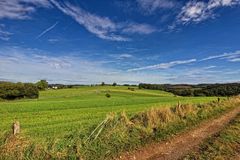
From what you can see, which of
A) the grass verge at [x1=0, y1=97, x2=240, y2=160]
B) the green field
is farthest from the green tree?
the grass verge at [x1=0, y1=97, x2=240, y2=160]

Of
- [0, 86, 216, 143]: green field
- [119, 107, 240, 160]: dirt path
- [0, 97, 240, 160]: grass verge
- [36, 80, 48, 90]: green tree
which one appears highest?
[36, 80, 48, 90]: green tree

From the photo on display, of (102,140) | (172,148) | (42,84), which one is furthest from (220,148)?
(42,84)

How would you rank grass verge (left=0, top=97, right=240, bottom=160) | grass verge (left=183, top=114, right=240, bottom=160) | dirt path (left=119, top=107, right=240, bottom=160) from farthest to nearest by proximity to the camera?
dirt path (left=119, top=107, right=240, bottom=160)
grass verge (left=183, top=114, right=240, bottom=160)
grass verge (left=0, top=97, right=240, bottom=160)

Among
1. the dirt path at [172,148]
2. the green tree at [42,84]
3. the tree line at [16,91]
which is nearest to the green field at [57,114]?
the dirt path at [172,148]

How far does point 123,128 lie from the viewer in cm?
1130

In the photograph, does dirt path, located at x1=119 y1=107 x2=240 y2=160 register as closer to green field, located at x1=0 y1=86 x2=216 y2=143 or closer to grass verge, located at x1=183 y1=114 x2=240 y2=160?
grass verge, located at x1=183 y1=114 x2=240 y2=160

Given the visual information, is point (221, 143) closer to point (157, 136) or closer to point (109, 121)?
point (157, 136)

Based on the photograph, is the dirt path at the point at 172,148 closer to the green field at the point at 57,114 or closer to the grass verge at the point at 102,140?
the grass verge at the point at 102,140

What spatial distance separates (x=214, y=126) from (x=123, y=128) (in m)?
6.21

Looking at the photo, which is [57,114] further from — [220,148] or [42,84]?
[42,84]

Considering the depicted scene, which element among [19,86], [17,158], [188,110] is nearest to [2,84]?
[19,86]

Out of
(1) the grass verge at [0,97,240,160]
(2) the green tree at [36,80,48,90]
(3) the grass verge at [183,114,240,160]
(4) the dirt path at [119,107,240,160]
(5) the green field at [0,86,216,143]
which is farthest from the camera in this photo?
(2) the green tree at [36,80,48,90]

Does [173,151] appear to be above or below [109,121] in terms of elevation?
below

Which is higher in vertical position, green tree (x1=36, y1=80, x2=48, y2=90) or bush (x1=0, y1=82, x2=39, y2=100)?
green tree (x1=36, y1=80, x2=48, y2=90)
